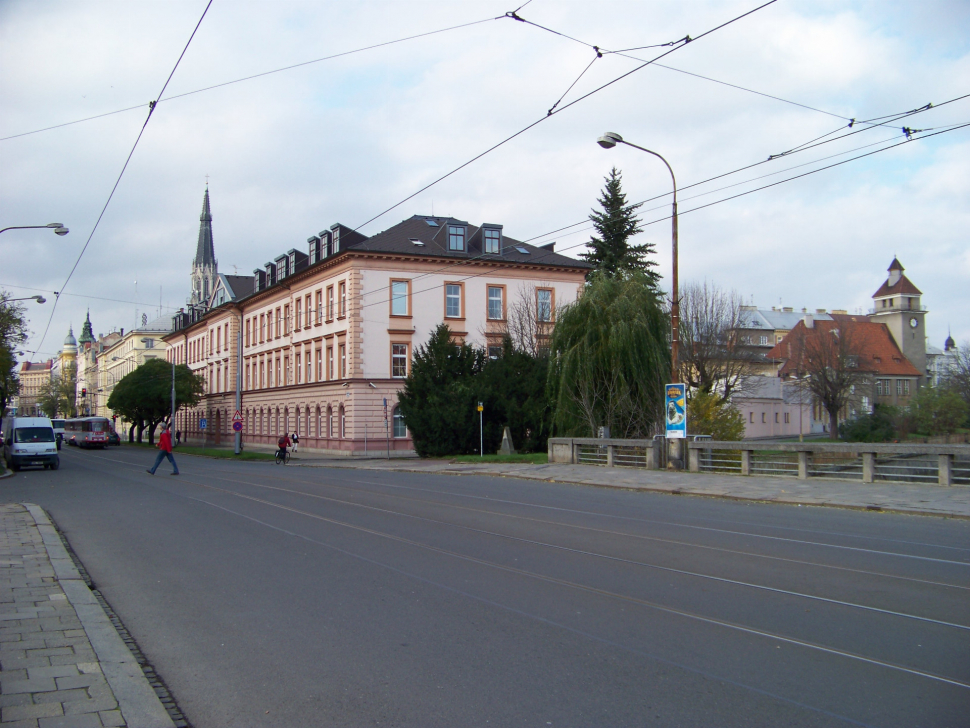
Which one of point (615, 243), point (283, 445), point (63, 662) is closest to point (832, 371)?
point (615, 243)

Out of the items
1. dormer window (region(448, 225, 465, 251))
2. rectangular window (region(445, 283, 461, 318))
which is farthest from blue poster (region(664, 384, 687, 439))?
dormer window (region(448, 225, 465, 251))

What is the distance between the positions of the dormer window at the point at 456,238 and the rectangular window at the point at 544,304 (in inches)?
236

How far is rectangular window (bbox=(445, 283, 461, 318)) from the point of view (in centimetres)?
5247

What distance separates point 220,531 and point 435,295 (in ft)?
131

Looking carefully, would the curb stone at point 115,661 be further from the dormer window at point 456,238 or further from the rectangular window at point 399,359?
the dormer window at point 456,238

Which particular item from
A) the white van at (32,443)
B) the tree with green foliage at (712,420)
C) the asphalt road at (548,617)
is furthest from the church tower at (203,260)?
the asphalt road at (548,617)

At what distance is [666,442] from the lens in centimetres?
2528

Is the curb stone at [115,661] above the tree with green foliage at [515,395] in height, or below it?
below

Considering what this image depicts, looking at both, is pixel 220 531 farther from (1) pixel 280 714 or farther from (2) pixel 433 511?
(1) pixel 280 714

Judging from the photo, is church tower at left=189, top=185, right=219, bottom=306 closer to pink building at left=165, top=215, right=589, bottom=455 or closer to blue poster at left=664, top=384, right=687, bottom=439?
pink building at left=165, top=215, right=589, bottom=455

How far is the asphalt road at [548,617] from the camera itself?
498cm

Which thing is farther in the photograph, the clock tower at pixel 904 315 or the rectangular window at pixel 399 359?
the clock tower at pixel 904 315

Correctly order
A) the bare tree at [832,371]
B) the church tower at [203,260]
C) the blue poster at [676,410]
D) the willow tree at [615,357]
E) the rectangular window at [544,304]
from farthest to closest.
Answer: the church tower at [203,260], the bare tree at [832,371], the rectangular window at [544,304], the willow tree at [615,357], the blue poster at [676,410]

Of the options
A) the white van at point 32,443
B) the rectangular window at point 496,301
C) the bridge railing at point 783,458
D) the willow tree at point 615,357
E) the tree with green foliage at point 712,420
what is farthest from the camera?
the rectangular window at point 496,301
